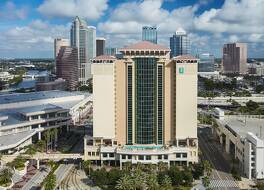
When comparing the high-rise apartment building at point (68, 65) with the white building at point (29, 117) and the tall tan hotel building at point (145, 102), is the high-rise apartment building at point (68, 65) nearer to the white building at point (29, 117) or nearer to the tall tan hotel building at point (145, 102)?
the white building at point (29, 117)

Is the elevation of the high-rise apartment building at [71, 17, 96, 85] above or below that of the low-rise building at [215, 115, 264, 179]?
above

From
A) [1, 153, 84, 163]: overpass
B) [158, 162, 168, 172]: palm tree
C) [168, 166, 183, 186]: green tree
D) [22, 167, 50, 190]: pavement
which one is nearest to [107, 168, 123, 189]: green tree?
[168, 166, 183, 186]: green tree

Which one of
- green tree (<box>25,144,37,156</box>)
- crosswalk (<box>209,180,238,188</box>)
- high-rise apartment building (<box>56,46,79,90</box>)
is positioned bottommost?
crosswalk (<box>209,180,238,188</box>)

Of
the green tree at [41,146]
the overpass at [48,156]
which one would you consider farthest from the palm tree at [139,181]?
the green tree at [41,146]

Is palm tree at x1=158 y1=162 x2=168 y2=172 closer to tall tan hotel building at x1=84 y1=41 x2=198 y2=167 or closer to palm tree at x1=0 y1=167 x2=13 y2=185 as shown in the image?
tall tan hotel building at x1=84 y1=41 x2=198 y2=167

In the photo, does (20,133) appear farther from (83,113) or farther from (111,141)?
(83,113)

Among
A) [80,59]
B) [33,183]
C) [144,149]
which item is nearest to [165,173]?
[144,149]

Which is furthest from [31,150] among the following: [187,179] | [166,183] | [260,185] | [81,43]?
[81,43]
